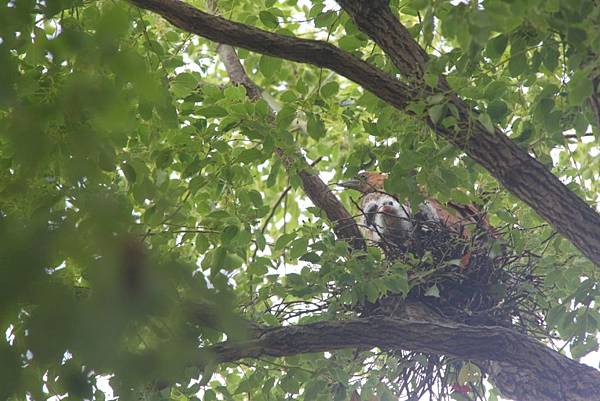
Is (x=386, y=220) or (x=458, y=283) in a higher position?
(x=386, y=220)

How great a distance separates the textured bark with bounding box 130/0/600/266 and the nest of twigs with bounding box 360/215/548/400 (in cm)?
45

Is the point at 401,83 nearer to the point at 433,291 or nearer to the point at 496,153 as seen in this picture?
the point at 496,153

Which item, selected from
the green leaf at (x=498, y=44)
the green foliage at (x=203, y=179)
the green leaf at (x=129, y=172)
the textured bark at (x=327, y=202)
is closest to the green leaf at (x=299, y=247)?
the green foliage at (x=203, y=179)

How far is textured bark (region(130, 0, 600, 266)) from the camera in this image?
234 cm

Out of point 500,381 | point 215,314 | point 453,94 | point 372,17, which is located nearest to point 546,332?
point 500,381

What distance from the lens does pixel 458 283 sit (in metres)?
3.00

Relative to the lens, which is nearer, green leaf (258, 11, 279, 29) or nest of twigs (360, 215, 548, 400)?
green leaf (258, 11, 279, 29)

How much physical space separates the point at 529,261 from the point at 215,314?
222 cm

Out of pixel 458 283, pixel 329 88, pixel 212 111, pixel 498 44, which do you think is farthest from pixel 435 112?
pixel 458 283

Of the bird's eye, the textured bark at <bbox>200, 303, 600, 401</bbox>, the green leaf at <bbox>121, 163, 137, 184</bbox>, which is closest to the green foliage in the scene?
the green leaf at <bbox>121, 163, 137, 184</bbox>

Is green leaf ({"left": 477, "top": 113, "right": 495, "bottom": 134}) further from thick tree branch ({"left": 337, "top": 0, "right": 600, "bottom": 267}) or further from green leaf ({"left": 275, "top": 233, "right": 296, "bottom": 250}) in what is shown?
green leaf ({"left": 275, "top": 233, "right": 296, "bottom": 250})

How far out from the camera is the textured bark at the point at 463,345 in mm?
2752

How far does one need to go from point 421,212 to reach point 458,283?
30 centimetres

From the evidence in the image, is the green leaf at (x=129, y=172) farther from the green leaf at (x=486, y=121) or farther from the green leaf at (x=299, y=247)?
the green leaf at (x=486, y=121)
